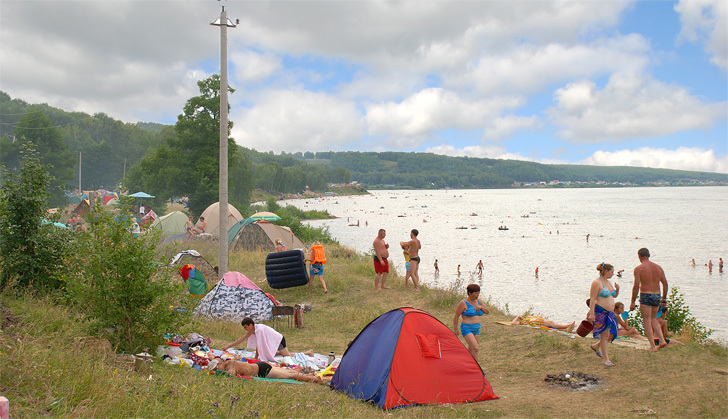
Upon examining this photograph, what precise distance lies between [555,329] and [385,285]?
213 inches

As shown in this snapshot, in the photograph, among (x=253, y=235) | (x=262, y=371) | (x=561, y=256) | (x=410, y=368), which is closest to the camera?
(x=410, y=368)

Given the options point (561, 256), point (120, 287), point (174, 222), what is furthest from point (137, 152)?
point (120, 287)

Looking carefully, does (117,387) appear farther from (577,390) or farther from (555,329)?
(555,329)

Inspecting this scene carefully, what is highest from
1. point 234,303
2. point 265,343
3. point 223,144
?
point 223,144

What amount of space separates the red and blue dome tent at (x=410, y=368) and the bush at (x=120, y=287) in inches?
110

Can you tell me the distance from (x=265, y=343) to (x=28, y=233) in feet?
15.7

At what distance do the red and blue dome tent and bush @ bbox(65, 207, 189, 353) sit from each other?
2.78m

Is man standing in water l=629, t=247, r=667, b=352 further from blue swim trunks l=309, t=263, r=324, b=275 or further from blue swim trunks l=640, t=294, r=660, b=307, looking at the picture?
blue swim trunks l=309, t=263, r=324, b=275

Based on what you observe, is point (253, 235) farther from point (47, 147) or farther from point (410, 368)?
point (47, 147)

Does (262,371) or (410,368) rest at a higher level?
(410,368)

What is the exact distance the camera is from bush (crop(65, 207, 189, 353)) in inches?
260

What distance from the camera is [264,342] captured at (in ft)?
28.1

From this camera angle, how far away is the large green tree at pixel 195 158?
36375 millimetres

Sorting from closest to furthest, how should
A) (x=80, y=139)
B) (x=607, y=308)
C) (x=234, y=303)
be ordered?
(x=607, y=308)
(x=234, y=303)
(x=80, y=139)
